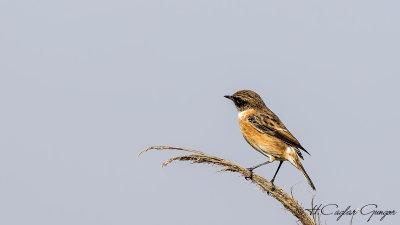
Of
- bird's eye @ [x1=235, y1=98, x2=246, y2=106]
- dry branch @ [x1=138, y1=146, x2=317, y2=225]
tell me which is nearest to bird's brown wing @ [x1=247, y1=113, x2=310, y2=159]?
bird's eye @ [x1=235, y1=98, x2=246, y2=106]

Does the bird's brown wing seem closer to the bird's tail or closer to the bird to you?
the bird

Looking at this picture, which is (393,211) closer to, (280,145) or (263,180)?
(263,180)

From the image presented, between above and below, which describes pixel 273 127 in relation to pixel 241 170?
above

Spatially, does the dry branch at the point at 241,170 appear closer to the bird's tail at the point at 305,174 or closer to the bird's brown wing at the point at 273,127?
the bird's tail at the point at 305,174

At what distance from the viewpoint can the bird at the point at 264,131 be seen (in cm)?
886

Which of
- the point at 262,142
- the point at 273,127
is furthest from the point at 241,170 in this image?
the point at 273,127

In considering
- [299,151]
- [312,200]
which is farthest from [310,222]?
[299,151]

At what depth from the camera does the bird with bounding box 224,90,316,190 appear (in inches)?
349

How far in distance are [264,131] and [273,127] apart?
191mm

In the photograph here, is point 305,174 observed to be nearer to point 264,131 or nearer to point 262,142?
point 262,142

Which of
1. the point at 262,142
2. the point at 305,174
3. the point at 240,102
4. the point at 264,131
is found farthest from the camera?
the point at 240,102

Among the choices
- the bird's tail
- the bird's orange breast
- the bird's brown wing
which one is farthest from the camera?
the bird's orange breast

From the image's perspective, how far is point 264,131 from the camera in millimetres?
9352

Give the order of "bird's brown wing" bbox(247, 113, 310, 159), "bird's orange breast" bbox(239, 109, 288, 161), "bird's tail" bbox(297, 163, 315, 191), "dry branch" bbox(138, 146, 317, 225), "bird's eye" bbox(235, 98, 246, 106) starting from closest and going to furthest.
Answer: "dry branch" bbox(138, 146, 317, 225) → "bird's tail" bbox(297, 163, 315, 191) → "bird's brown wing" bbox(247, 113, 310, 159) → "bird's orange breast" bbox(239, 109, 288, 161) → "bird's eye" bbox(235, 98, 246, 106)
